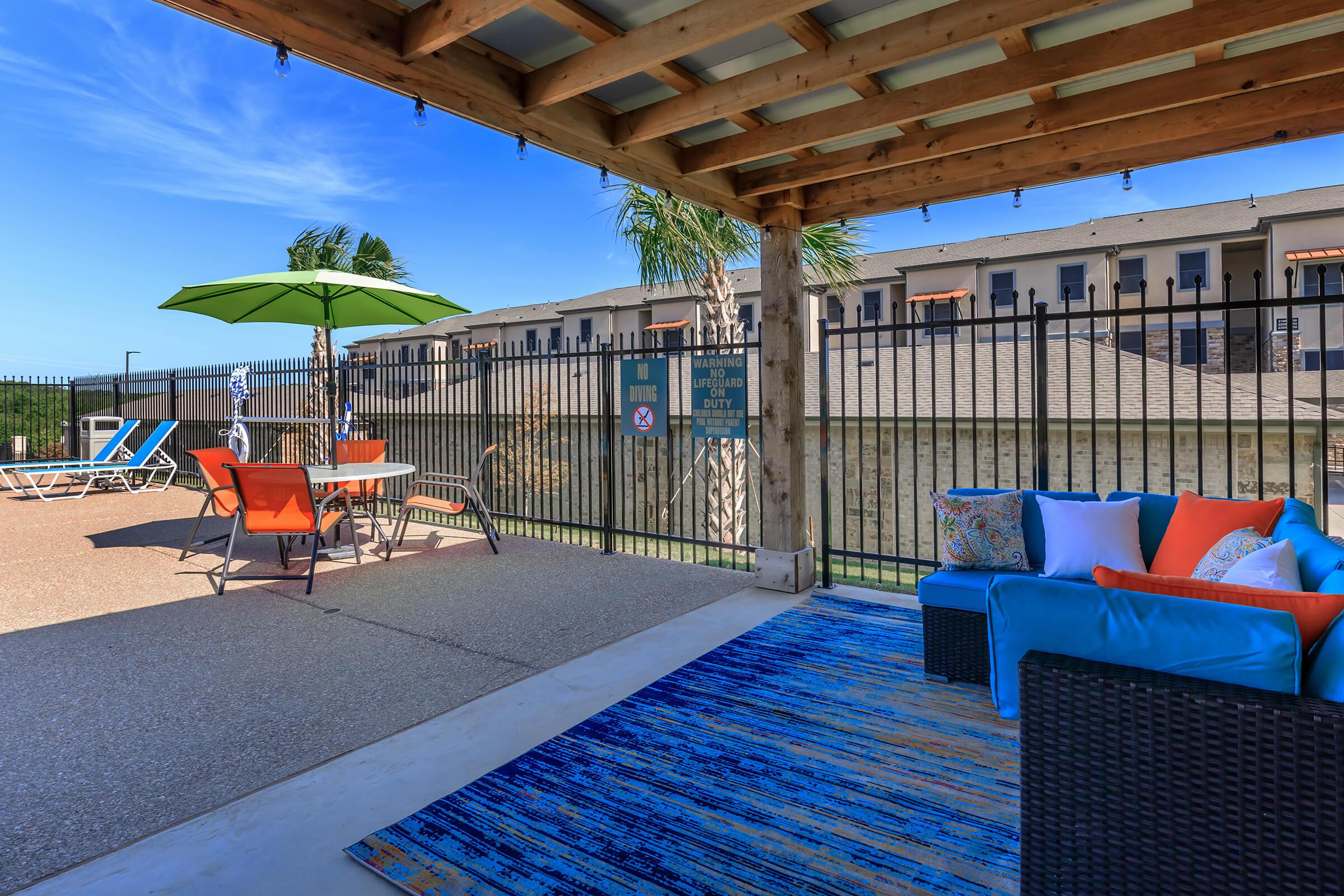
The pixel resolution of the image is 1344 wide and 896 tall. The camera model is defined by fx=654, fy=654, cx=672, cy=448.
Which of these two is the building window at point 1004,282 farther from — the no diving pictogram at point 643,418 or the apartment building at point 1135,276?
the no diving pictogram at point 643,418

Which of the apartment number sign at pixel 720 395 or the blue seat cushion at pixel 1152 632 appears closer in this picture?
the blue seat cushion at pixel 1152 632

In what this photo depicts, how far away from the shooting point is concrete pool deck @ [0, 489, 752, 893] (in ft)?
8.14

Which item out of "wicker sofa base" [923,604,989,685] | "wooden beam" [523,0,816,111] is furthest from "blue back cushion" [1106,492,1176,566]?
"wooden beam" [523,0,816,111]

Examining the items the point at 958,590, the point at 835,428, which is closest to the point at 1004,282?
Result: the point at 835,428

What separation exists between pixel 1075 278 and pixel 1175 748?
73.6 ft

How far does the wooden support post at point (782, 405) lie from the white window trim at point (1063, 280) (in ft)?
60.6

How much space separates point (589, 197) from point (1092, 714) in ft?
20.0

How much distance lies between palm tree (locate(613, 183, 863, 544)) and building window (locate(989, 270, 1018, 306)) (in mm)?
15740

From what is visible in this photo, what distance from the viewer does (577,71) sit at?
10.8 feet

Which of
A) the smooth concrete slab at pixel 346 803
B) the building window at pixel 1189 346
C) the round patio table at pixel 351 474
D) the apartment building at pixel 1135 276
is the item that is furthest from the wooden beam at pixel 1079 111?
the building window at pixel 1189 346

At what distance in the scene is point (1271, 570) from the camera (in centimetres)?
229

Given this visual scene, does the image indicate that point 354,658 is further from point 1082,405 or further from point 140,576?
point 1082,405

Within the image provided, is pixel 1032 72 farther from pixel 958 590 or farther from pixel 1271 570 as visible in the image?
pixel 958 590

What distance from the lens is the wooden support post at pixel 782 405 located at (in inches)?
203
